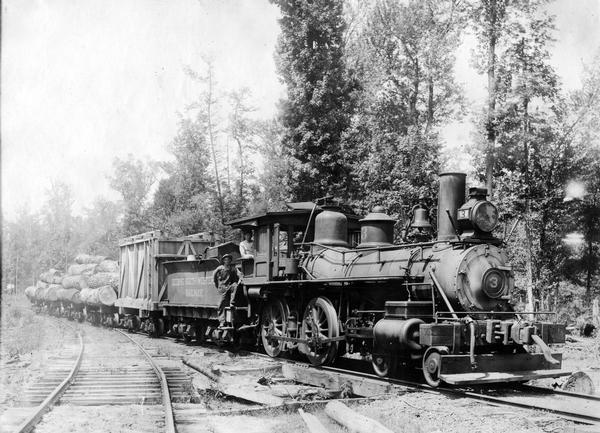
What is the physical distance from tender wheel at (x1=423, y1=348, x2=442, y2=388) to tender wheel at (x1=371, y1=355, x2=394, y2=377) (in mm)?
1015

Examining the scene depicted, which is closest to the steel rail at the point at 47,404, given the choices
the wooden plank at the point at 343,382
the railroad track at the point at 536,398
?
the wooden plank at the point at 343,382

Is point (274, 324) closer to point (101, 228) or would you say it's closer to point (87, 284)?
point (87, 284)

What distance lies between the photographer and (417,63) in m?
26.1

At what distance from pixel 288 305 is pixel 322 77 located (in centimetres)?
1315

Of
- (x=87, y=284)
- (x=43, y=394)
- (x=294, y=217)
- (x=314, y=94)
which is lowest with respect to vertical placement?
(x=43, y=394)

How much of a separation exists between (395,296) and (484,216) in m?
2.10

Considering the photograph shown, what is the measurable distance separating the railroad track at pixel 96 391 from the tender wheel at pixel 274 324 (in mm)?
2499

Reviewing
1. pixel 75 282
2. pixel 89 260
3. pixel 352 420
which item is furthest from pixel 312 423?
pixel 89 260

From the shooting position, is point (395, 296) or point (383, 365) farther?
point (395, 296)

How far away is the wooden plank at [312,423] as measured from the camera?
254 inches

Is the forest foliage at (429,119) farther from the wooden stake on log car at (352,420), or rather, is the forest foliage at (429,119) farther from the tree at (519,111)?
the wooden stake on log car at (352,420)

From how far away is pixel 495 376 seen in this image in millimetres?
8391

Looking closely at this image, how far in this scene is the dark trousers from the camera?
14023mm

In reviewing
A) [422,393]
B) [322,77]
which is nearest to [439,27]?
[322,77]
